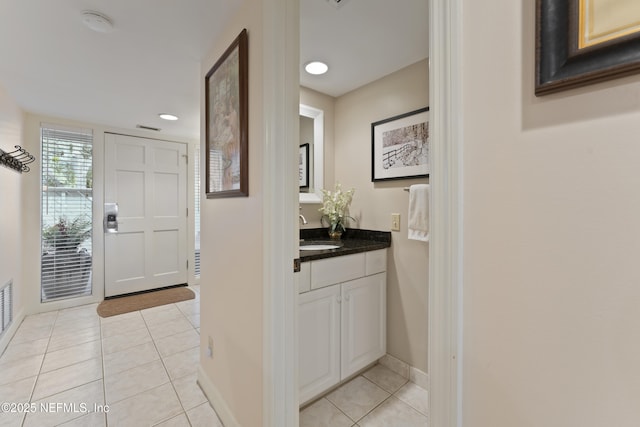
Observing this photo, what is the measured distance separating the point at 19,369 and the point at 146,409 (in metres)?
1.24

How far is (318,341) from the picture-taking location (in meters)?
1.73

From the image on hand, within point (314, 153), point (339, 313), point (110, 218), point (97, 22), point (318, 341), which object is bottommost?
point (318, 341)

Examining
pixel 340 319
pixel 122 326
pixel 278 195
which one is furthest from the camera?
pixel 122 326

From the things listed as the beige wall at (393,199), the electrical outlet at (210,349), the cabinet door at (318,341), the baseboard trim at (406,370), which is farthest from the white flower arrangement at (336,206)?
the electrical outlet at (210,349)

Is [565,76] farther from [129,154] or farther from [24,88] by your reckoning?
[129,154]

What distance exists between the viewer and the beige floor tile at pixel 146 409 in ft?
5.38

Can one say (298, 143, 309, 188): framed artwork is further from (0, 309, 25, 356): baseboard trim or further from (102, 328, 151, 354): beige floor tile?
(0, 309, 25, 356): baseboard trim

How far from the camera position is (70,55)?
1876 millimetres

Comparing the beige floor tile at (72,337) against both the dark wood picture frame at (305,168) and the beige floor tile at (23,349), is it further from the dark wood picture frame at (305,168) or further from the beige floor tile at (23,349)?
the dark wood picture frame at (305,168)

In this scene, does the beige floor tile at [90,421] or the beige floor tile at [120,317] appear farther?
the beige floor tile at [120,317]

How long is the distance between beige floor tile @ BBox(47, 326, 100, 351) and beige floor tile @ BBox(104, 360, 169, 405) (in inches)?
32.1

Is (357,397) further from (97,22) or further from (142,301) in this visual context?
(142,301)

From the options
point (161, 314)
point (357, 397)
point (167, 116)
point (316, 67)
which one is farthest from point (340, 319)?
point (167, 116)

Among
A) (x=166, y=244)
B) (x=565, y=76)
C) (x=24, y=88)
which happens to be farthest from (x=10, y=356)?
(x=565, y=76)
